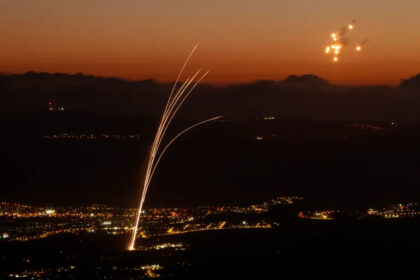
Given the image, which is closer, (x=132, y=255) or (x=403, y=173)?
(x=132, y=255)

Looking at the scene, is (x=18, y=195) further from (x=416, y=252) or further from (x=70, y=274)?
(x=416, y=252)

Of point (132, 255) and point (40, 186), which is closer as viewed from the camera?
point (132, 255)

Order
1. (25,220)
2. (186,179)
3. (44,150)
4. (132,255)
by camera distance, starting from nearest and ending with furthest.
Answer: (132,255) → (25,220) → (186,179) → (44,150)

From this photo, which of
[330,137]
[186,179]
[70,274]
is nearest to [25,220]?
[70,274]

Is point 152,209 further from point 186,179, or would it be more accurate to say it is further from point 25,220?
point 186,179

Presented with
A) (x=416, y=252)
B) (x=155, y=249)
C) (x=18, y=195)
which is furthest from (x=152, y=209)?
(x=416, y=252)

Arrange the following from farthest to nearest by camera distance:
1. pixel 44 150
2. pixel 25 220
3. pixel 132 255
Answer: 1. pixel 44 150
2. pixel 25 220
3. pixel 132 255

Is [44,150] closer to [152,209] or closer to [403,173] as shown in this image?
[152,209]

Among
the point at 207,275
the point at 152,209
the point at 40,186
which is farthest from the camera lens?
the point at 40,186

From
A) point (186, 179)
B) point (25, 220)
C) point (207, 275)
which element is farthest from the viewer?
point (186, 179)
